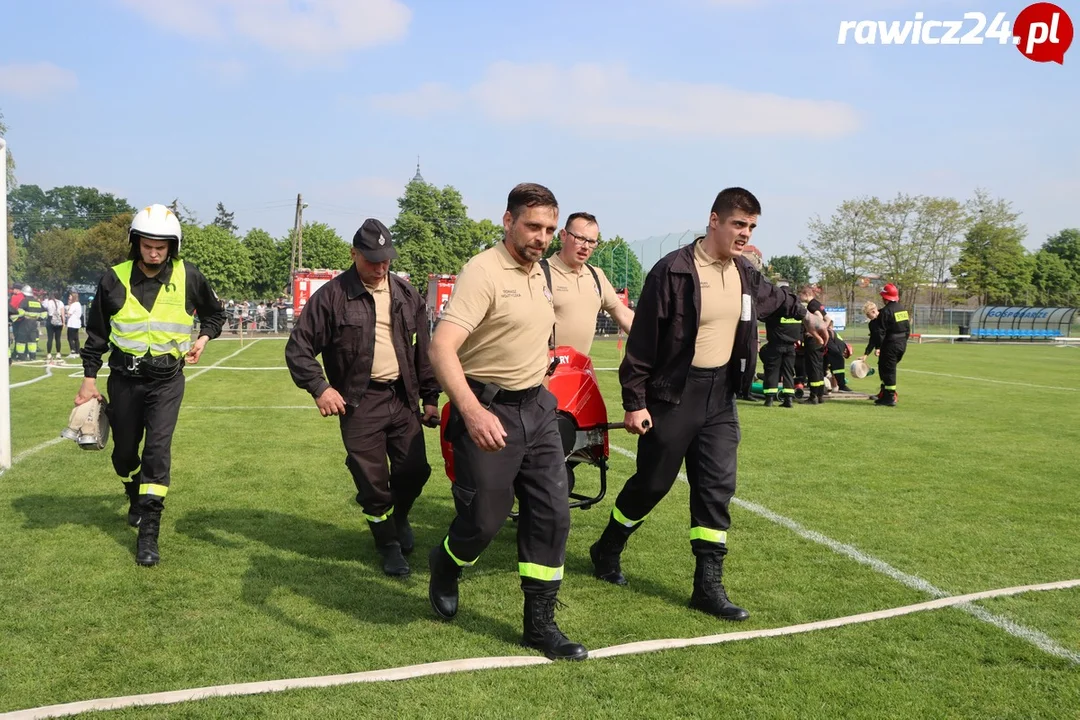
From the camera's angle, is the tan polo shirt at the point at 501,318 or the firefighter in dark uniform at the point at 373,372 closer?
the tan polo shirt at the point at 501,318

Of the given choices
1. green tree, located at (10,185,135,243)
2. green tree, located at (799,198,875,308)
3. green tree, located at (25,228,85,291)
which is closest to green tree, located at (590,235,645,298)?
green tree, located at (799,198,875,308)

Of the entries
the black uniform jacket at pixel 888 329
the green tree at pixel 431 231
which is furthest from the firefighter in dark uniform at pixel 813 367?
the green tree at pixel 431 231

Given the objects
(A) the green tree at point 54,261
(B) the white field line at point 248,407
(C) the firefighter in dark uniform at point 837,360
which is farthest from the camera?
(A) the green tree at point 54,261

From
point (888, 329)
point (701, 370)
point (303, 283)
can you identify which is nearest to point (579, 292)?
point (701, 370)

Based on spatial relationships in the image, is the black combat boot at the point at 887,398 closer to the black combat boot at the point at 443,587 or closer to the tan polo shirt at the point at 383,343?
the tan polo shirt at the point at 383,343

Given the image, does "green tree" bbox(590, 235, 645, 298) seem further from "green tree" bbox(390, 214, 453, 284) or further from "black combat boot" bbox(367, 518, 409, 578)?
"black combat boot" bbox(367, 518, 409, 578)

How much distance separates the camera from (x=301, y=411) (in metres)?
13.0

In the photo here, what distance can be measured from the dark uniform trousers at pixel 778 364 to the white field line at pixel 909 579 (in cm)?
750

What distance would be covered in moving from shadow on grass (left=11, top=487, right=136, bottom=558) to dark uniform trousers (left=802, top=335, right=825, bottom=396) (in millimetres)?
11244

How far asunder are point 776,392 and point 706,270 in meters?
10.5

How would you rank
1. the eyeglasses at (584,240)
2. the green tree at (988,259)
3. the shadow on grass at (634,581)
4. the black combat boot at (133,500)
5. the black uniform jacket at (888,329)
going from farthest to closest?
1. the green tree at (988,259)
2. the black uniform jacket at (888,329)
3. the eyeglasses at (584,240)
4. the black combat boot at (133,500)
5. the shadow on grass at (634,581)

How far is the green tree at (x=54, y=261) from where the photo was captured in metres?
79.4

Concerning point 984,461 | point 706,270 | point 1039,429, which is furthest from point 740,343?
point 1039,429

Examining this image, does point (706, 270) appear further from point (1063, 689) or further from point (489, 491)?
point (1063, 689)
